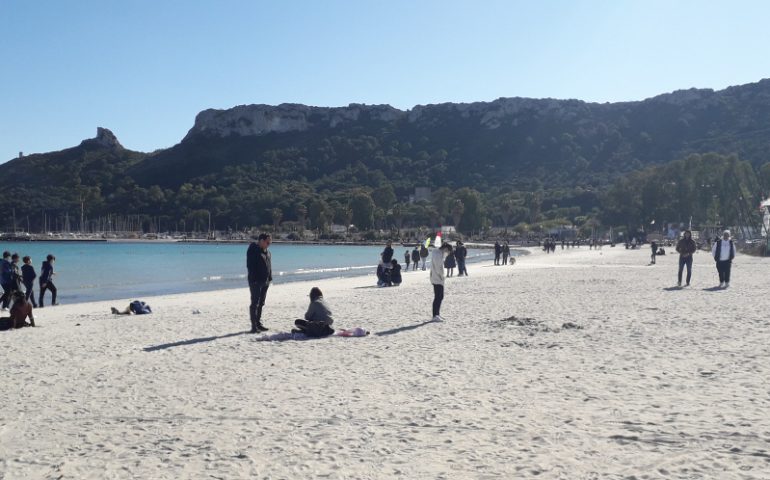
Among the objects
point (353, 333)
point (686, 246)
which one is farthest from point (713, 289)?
point (353, 333)

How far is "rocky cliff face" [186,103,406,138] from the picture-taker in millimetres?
182750

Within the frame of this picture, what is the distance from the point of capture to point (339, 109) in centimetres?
19300

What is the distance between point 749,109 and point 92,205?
505 feet

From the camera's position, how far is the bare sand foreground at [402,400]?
4.62 metres

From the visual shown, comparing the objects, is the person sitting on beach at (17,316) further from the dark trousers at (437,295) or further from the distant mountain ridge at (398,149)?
the distant mountain ridge at (398,149)

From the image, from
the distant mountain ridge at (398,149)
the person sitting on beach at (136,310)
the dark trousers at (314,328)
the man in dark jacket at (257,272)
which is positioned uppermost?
the distant mountain ridge at (398,149)

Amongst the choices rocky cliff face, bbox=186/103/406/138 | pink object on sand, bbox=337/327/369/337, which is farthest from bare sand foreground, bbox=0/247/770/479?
rocky cliff face, bbox=186/103/406/138

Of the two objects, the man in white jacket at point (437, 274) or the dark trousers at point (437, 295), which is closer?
the man in white jacket at point (437, 274)

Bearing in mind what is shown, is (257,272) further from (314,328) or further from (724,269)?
(724,269)

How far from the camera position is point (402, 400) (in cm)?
634

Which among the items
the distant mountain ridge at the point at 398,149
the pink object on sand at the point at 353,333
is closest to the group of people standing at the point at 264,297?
the pink object on sand at the point at 353,333

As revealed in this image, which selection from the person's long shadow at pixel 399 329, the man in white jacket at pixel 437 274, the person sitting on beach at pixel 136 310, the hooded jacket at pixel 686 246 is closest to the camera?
the person's long shadow at pixel 399 329

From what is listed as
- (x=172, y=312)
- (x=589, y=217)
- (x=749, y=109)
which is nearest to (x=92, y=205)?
(x=589, y=217)

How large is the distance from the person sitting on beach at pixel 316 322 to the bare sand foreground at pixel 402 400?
442 millimetres
